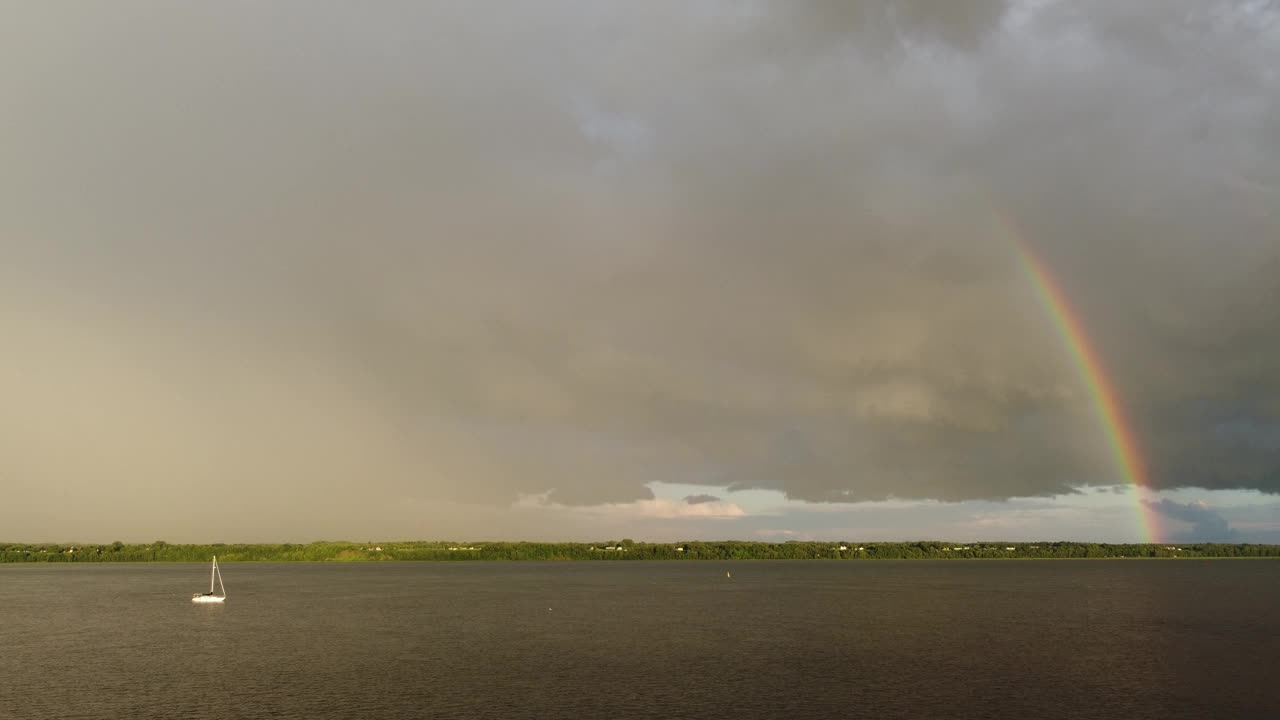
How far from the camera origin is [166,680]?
62062 millimetres

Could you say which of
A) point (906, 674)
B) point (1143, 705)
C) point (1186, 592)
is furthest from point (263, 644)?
point (1186, 592)

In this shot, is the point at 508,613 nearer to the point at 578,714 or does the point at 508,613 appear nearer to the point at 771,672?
the point at 771,672

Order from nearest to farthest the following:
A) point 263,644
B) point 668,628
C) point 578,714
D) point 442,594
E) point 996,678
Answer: point 578,714
point 996,678
point 263,644
point 668,628
point 442,594

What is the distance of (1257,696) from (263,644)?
74.1m

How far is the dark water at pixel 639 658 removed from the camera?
52781 mm

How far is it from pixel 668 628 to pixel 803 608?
3226 centimetres

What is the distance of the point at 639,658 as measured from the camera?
71.2 m

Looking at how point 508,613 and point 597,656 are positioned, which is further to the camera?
point 508,613

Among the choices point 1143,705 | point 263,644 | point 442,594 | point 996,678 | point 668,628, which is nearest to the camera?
point 1143,705

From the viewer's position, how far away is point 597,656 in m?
72.2

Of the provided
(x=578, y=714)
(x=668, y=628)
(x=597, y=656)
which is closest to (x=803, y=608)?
(x=668, y=628)

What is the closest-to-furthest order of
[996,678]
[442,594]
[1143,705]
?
[1143,705]
[996,678]
[442,594]

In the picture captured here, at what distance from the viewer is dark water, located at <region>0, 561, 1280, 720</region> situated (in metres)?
52.8

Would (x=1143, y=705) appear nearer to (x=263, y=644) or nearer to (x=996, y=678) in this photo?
(x=996, y=678)
